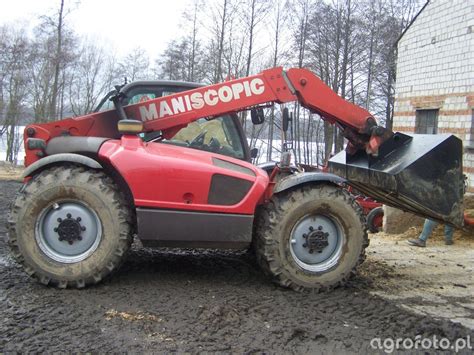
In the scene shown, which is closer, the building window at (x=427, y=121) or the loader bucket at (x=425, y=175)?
the loader bucket at (x=425, y=175)

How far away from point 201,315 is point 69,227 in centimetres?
144

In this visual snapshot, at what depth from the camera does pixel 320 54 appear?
31.0 metres

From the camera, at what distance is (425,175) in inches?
191

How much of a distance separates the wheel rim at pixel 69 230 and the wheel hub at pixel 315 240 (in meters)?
1.92

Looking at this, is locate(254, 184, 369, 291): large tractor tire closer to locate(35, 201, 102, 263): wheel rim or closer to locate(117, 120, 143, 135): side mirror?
locate(117, 120, 143, 135): side mirror

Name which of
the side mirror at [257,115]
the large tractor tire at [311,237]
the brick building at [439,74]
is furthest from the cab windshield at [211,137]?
the brick building at [439,74]

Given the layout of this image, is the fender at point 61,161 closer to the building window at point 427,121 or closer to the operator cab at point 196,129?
the operator cab at point 196,129

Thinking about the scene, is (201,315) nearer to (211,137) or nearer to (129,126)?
(129,126)

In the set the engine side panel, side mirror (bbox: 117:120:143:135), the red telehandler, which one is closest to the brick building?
the red telehandler

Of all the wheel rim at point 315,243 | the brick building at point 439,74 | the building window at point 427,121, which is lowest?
the wheel rim at point 315,243

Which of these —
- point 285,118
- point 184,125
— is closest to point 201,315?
point 184,125

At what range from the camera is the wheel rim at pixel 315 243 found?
4719 millimetres

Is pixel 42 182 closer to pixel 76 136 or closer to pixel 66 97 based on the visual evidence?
pixel 76 136

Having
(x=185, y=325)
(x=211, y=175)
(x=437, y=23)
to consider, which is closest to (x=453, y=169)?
(x=211, y=175)
